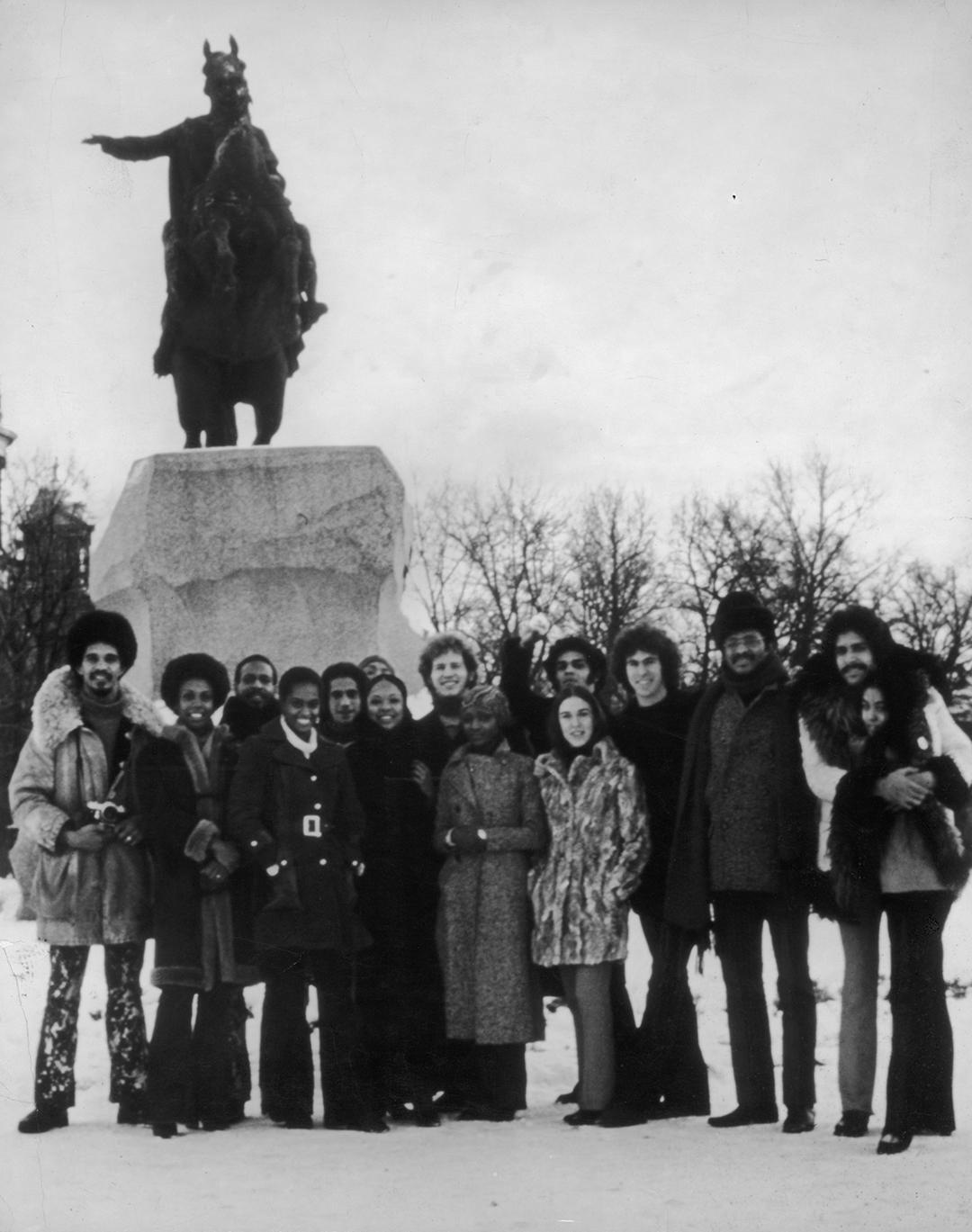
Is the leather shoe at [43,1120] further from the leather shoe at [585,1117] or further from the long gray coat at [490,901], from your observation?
the leather shoe at [585,1117]

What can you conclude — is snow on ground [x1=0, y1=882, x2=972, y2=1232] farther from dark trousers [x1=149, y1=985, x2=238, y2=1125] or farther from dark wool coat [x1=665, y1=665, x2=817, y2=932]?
dark wool coat [x1=665, y1=665, x2=817, y2=932]

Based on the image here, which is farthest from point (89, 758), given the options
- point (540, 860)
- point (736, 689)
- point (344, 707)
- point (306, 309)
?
point (306, 309)

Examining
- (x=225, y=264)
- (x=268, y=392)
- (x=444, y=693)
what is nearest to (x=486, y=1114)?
(x=444, y=693)

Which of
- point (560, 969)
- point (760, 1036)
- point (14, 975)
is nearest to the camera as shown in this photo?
point (760, 1036)

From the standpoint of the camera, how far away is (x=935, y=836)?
4.47m

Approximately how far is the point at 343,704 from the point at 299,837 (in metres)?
0.66

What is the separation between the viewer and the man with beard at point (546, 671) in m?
5.61

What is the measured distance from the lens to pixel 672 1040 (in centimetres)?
510

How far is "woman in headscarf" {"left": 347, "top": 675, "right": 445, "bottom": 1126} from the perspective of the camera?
204 inches

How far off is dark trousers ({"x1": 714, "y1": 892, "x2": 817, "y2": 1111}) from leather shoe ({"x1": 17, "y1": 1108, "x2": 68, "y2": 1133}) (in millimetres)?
2096

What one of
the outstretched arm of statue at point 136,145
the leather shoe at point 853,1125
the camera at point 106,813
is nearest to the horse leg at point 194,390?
the outstretched arm of statue at point 136,145

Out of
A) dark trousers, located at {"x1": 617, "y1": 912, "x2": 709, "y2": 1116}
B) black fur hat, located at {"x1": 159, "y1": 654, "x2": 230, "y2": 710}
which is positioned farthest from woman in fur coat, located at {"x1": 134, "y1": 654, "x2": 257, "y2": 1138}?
dark trousers, located at {"x1": 617, "y1": 912, "x2": 709, "y2": 1116}

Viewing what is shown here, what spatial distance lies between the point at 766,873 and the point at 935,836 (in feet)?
1.92

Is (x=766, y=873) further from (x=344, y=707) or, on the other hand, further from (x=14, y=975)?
(x=14, y=975)
